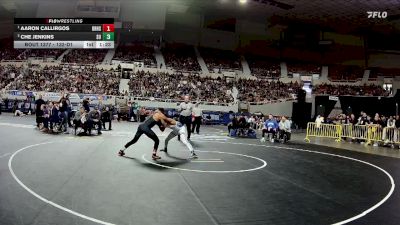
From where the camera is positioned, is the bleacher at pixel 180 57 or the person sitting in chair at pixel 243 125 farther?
the bleacher at pixel 180 57

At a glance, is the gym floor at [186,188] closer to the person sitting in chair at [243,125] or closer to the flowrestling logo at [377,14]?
the person sitting in chair at [243,125]

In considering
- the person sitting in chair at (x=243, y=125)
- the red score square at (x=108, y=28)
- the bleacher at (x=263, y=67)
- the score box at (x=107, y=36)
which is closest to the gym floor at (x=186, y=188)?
the score box at (x=107, y=36)

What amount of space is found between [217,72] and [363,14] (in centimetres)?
1607

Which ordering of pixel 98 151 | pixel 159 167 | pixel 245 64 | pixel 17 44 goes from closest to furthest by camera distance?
pixel 159 167 → pixel 98 151 → pixel 17 44 → pixel 245 64

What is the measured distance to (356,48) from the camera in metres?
45.2

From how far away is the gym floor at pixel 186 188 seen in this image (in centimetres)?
514

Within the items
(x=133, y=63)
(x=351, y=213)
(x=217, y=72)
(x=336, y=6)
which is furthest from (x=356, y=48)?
(x=351, y=213)

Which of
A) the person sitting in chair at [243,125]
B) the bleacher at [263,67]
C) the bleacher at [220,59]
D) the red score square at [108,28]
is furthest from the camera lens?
the bleacher at [263,67]

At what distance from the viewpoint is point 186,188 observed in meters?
6.84

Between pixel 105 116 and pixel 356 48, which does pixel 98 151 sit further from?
pixel 356 48
